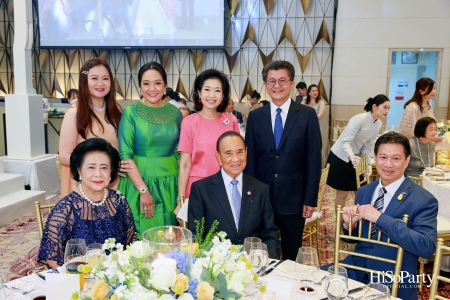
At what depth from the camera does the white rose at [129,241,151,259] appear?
3.79 feet

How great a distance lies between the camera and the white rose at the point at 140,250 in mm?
1155

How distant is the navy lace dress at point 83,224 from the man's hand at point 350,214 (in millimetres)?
1166

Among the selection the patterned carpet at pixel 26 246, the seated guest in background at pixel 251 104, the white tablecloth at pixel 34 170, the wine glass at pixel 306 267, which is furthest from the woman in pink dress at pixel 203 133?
the seated guest in background at pixel 251 104

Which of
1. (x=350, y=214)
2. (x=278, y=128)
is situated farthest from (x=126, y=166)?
(x=350, y=214)

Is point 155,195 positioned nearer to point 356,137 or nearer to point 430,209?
point 430,209

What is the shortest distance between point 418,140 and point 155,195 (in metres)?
2.89

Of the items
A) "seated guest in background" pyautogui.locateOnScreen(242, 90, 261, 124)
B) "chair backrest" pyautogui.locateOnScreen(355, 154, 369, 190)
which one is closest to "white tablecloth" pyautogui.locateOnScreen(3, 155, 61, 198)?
"seated guest in background" pyautogui.locateOnScreen(242, 90, 261, 124)

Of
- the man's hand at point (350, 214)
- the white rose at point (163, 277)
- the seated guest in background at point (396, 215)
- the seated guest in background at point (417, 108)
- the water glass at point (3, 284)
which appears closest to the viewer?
the white rose at point (163, 277)

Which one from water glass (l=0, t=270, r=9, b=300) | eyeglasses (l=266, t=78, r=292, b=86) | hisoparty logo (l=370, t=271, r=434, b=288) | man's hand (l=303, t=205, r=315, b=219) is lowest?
hisoparty logo (l=370, t=271, r=434, b=288)

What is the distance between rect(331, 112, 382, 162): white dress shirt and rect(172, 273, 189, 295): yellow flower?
3.37 meters

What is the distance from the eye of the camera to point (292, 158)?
268cm

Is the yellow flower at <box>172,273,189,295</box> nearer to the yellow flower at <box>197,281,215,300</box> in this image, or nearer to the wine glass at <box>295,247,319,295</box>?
the yellow flower at <box>197,281,215,300</box>

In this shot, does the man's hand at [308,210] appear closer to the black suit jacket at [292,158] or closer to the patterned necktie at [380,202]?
the black suit jacket at [292,158]

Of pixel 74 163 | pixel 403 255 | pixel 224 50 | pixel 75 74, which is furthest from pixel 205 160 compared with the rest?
pixel 75 74
